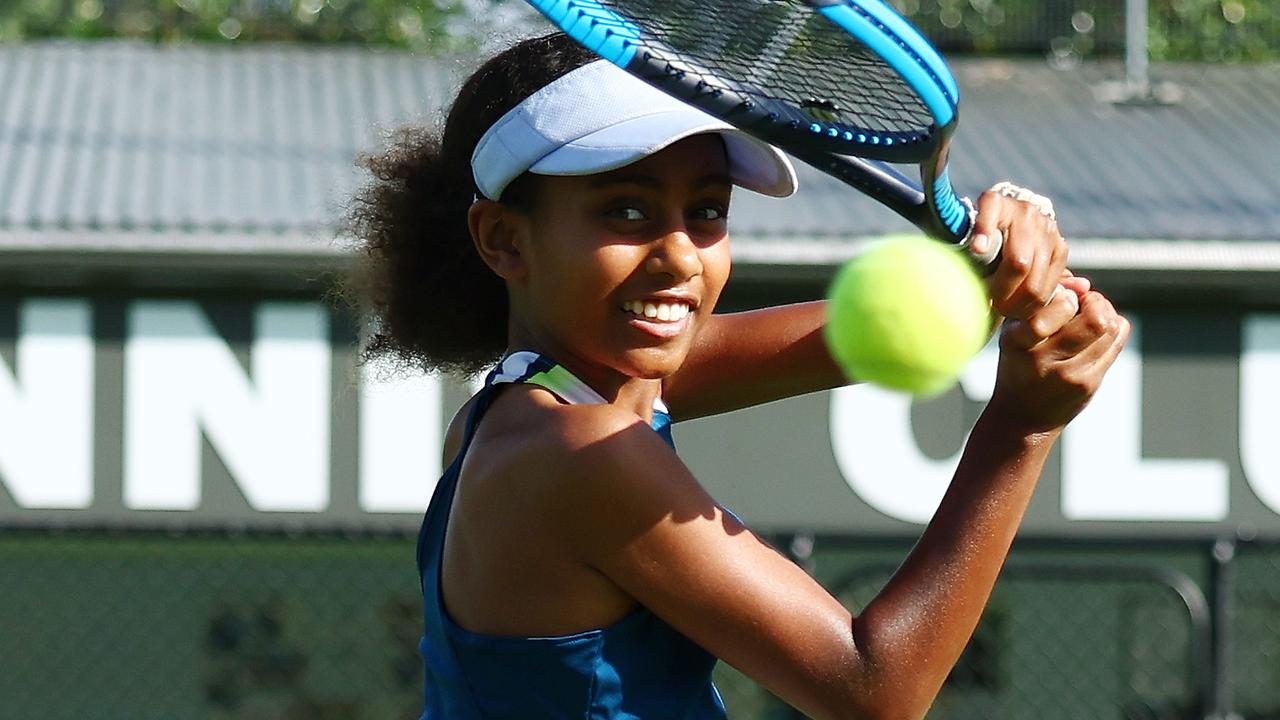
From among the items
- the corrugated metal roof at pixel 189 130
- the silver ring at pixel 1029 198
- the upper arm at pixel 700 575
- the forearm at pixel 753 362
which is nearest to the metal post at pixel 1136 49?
the corrugated metal roof at pixel 189 130

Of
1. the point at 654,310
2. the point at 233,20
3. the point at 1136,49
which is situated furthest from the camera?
the point at 233,20

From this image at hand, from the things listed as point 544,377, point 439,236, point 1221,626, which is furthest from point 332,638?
point 544,377

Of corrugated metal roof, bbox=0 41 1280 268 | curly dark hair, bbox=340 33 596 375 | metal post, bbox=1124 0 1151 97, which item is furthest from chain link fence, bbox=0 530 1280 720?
curly dark hair, bbox=340 33 596 375

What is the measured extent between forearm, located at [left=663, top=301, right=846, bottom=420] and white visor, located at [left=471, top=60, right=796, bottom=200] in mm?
506

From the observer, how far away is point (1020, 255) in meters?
2.20

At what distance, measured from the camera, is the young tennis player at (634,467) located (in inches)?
85.7

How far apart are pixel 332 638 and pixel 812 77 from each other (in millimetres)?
5923

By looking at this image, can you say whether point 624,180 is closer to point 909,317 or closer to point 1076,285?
point 909,317

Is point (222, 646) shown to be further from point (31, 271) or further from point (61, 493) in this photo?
point (31, 271)

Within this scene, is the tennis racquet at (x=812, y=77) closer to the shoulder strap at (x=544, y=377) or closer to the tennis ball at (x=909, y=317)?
the tennis ball at (x=909, y=317)

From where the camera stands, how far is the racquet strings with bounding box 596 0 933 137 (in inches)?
93.0

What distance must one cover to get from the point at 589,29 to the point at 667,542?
0.61 metres

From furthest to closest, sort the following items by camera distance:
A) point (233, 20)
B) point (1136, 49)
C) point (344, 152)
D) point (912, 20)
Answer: point (233, 20) < point (912, 20) < point (1136, 49) < point (344, 152)

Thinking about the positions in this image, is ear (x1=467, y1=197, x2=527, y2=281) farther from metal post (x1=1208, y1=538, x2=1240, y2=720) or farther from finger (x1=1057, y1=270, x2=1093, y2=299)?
metal post (x1=1208, y1=538, x2=1240, y2=720)
